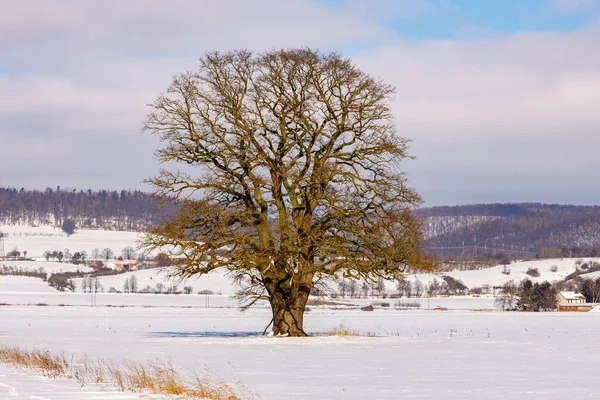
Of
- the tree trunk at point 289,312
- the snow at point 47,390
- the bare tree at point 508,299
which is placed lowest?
the bare tree at point 508,299

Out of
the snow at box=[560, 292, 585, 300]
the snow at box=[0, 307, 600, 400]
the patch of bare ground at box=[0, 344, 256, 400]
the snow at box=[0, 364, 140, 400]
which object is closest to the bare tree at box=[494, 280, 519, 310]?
the snow at box=[560, 292, 585, 300]

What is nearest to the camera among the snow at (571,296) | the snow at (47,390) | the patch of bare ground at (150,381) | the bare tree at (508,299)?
the snow at (47,390)

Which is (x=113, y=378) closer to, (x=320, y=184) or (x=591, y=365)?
(x=591, y=365)

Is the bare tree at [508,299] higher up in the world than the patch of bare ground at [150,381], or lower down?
lower down

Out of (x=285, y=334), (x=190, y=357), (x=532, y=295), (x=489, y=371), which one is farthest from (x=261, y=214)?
(x=532, y=295)

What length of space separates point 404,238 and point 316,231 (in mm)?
3338

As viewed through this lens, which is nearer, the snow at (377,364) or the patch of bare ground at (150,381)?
the patch of bare ground at (150,381)

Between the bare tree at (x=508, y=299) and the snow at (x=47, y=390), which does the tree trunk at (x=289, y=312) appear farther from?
the bare tree at (x=508, y=299)

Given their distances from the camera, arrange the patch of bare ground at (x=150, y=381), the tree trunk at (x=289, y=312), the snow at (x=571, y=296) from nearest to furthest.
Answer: the patch of bare ground at (x=150, y=381), the tree trunk at (x=289, y=312), the snow at (x=571, y=296)

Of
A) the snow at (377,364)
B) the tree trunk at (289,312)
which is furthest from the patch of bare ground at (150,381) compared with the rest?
the tree trunk at (289,312)

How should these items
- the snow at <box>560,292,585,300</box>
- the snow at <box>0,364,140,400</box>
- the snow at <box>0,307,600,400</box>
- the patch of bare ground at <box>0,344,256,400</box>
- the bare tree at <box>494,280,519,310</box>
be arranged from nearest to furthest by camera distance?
1. the snow at <box>0,364,140,400</box>
2. the patch of bare ground at <box>0,344,256,400</box>
3. the snow at <box>0,307,600,400</box>
4. the bare tree at <box>494,280,519,310</box>
5. the snow at <box>560,292,585,300</box>

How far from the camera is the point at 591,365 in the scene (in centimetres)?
2294

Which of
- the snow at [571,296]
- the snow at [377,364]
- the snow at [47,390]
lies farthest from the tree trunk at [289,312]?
the snow at [571,296]

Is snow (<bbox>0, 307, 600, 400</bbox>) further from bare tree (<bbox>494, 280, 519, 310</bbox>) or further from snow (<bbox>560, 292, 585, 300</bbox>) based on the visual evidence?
snow (<bbox>560, 292, 585, 300</bbox>)
